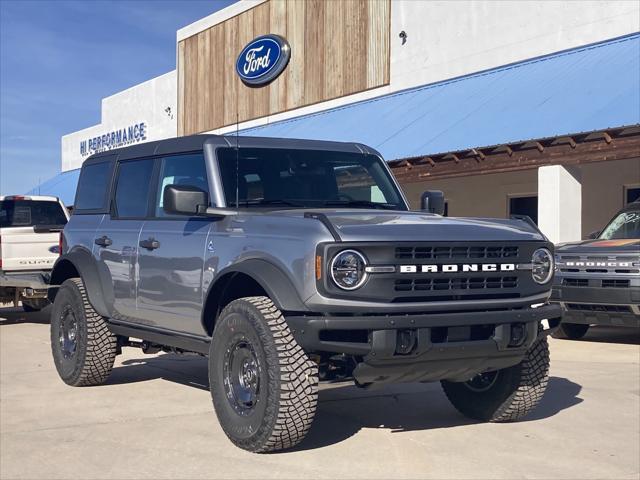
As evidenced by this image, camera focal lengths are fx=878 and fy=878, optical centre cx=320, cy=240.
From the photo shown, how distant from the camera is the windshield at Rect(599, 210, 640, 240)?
38.9 ft

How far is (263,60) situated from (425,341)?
20817 millimetres

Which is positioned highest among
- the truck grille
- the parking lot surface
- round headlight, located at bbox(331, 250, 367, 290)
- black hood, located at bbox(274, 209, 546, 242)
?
black hood, located at bbox(274, 209, 546, 242)

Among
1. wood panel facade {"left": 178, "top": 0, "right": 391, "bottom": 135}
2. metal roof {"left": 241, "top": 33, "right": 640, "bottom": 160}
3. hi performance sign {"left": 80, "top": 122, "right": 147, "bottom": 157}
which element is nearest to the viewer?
metal roof {"left": 241, "top": 33, "right": 640, "bottom": 160}

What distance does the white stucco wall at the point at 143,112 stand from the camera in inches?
1218

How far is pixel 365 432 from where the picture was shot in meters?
6.10

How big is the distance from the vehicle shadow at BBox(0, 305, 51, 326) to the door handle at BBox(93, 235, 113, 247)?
7.45 meters

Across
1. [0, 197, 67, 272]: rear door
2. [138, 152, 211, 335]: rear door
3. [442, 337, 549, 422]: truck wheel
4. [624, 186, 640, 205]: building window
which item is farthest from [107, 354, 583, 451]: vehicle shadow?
[624, 186, 640, 205]: building window

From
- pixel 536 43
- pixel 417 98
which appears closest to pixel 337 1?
pixel 417 98

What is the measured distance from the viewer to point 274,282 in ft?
17.7

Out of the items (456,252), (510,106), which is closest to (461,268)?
(456,252)

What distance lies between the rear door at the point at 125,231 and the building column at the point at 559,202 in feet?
29.5

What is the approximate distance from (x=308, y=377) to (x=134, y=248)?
2415mm

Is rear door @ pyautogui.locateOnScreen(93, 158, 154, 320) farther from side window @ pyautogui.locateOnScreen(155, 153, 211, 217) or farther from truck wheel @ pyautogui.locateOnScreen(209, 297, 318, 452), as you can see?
truck wheel @ pyautogui.locateOnScreen(209, 297, 318, 452)

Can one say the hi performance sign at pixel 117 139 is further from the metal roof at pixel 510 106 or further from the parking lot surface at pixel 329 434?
the parking lot surface at pixel 329 434
